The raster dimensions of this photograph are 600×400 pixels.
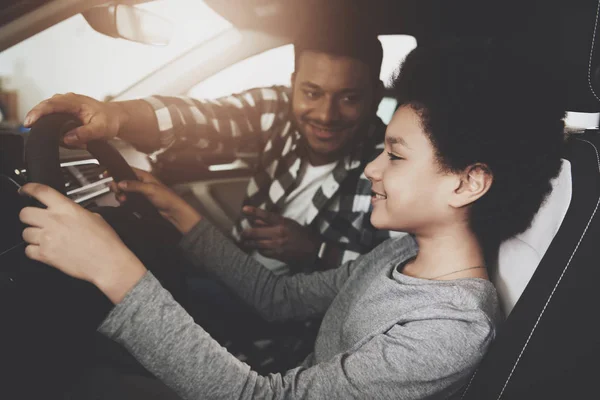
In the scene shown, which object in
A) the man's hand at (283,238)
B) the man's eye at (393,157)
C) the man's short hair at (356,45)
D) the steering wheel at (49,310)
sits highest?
the man's short hair at (356,45)

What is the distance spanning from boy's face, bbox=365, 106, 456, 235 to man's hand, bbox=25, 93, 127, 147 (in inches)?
23.5

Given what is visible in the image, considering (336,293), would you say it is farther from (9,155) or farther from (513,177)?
(9,155)

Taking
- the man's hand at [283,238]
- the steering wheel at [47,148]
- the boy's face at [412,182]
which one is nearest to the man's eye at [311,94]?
the man's hand at [283,238]

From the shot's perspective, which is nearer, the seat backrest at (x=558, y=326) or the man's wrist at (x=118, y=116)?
the seat backrest at (x=558, y=326)

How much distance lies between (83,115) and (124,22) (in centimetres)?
22

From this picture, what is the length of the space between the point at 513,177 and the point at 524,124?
0.09 metres

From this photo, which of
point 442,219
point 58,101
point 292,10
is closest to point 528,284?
point 442,219

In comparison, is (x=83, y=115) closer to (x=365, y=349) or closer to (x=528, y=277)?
(x=365, y=349)

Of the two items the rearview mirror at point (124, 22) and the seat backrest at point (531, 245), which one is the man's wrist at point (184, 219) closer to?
the rearview mirror at point (124, 22)

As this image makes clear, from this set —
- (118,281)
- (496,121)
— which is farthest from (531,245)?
(118,281)

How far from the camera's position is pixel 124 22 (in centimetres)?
102

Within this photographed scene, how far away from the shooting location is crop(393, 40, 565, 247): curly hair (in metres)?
0.78

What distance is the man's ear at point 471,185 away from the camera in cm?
81

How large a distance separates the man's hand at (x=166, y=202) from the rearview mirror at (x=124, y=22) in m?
0.31
